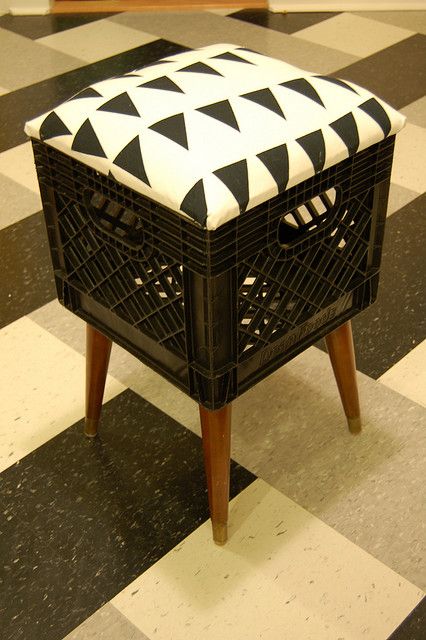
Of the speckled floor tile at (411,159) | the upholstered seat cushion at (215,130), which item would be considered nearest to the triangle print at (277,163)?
the upholstered seat cushion at (215,130)

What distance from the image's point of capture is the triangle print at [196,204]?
0.92m

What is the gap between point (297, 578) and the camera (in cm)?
125

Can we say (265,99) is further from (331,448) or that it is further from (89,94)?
(331,448)

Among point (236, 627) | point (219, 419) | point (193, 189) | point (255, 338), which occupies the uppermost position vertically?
point (193, 189)

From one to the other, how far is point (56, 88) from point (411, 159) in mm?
1143

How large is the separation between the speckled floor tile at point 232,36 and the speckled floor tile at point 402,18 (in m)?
0.36

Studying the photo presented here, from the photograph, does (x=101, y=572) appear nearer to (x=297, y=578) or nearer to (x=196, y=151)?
(x=297, y=578)

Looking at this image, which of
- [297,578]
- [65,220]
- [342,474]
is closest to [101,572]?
[297,578]

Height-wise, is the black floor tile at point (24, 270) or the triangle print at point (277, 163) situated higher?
the triangle print at point (277, 163)

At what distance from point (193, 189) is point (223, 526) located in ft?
1.88

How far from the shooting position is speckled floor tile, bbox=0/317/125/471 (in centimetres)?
149

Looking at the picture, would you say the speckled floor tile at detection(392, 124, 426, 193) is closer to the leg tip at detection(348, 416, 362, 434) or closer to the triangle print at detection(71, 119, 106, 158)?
the leg tip at detection(348, 416, 362, 434)

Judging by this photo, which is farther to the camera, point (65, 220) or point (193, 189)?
point (65, 220)

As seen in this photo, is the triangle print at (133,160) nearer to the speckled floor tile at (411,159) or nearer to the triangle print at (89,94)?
the triangle print at (89,94)
